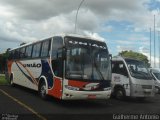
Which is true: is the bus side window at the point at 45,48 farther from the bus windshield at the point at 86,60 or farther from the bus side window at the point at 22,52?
the bus side window at the point at 22,52

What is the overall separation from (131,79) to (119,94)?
1479mm

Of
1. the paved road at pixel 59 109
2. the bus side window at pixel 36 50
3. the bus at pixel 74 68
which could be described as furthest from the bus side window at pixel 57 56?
the bus side window at pixel 36 50

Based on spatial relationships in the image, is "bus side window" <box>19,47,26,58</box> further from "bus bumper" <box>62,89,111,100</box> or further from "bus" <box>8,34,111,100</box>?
"bus bumper" <box>62,89,111,100</box>

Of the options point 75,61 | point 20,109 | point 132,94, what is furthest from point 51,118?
point 132,94

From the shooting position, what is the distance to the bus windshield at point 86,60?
16406mm

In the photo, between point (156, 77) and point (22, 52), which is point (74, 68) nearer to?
point (22, 52)

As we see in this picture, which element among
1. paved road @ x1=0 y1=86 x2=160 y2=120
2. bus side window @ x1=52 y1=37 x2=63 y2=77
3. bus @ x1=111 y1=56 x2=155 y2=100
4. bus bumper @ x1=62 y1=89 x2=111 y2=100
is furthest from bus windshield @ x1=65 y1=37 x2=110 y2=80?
bus @ x1=111 y1=56 x2=155 y2=100

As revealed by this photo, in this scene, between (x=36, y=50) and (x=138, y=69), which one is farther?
(x=36, y=50)

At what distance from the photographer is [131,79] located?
2003 centimetres

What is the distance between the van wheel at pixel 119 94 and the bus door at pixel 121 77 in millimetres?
142

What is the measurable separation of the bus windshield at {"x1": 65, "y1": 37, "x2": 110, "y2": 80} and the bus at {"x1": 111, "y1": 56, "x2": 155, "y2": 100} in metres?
3.16

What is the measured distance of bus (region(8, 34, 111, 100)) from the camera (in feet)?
53.4

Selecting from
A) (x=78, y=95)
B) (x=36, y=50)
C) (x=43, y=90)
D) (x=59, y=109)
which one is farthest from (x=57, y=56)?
(x=36, y=50)

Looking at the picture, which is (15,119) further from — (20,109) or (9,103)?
(9,103)
